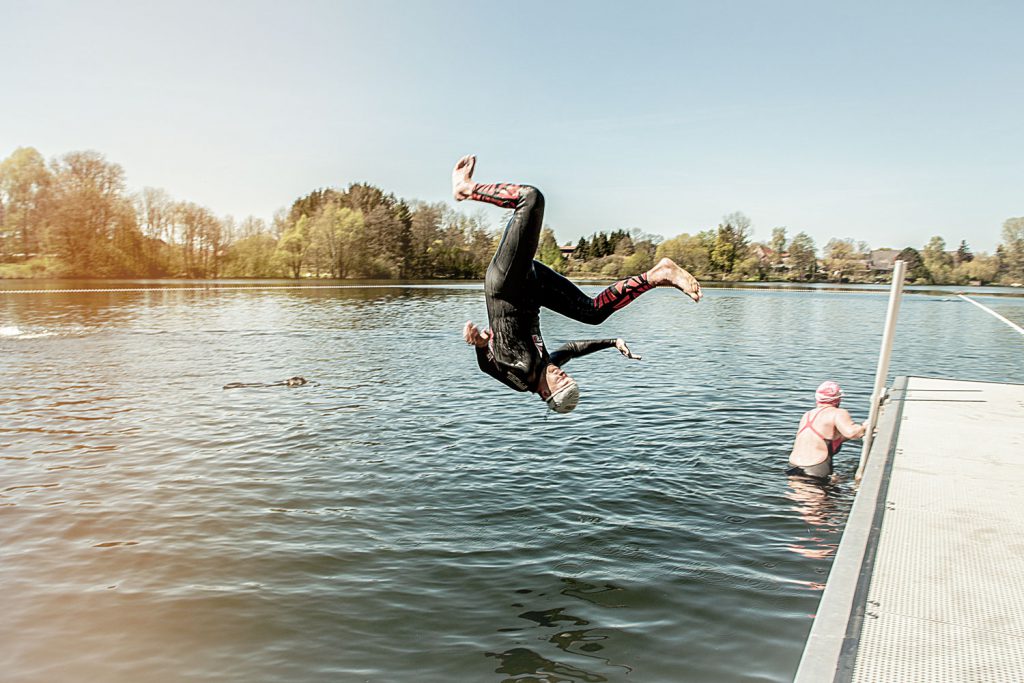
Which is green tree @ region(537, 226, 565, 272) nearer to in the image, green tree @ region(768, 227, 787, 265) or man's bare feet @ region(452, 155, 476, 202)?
man's bare feet @ region(452, 155, 476, 202)

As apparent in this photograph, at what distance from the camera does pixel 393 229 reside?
4619 inches

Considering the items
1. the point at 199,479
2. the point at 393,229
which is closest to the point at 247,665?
the point at 199,479

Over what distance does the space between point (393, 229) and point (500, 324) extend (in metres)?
115

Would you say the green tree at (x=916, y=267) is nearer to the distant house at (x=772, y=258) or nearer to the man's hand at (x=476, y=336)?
the distant house at (x=772, y=258)

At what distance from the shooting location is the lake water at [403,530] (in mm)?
7246

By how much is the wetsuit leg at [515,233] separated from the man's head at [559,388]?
0.75 metres

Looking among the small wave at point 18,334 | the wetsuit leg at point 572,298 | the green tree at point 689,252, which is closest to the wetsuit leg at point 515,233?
the wetsuit leg at point 572,298

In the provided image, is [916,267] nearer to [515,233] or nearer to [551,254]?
[551,254]

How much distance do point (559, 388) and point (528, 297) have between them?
735 mm

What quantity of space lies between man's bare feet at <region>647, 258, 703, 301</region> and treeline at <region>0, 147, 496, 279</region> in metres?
60.4

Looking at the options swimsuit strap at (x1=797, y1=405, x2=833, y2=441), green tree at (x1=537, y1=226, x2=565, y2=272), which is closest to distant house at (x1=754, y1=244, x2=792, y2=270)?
swimsuit strap at (x1=797, y1=405, x2=833, y2=441)

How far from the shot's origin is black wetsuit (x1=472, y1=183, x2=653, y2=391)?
4.67 metres

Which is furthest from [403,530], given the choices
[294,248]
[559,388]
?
[294,248]

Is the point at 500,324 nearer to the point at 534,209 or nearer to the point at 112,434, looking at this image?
the point at 534,209
